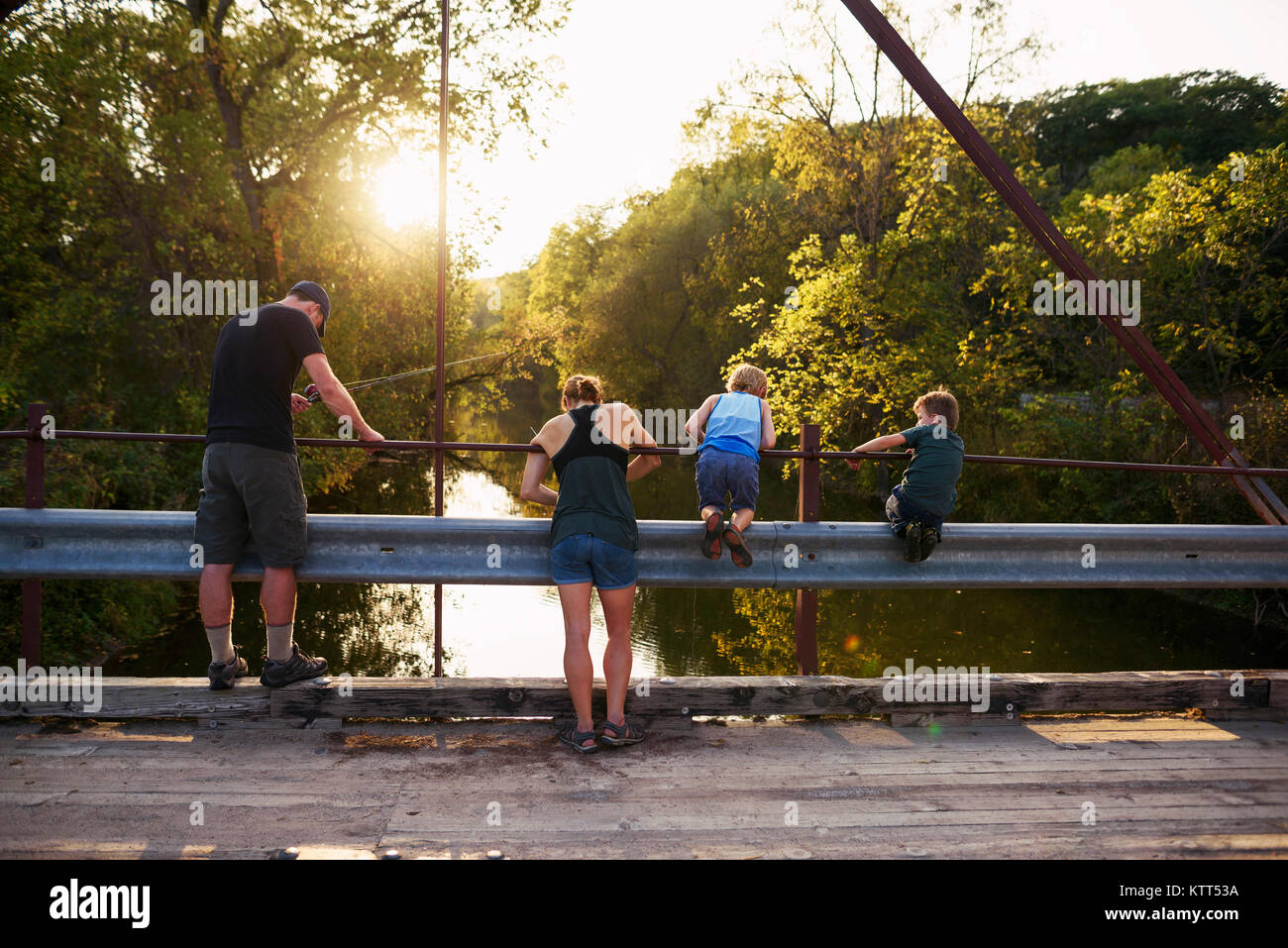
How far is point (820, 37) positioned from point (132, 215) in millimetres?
18443

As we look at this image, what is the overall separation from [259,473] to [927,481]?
3.05m

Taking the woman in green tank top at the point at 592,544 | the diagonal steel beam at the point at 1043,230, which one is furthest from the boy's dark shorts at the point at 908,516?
the woman in green tank top at the point at 592,544

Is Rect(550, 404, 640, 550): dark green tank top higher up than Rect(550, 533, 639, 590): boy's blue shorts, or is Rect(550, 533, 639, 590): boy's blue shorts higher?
Rect(550, 404, 640, 550): dark green tank top

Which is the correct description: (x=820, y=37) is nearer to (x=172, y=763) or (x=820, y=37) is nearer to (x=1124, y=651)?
(x=1124, y=651)

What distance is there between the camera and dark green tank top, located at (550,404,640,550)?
380cm

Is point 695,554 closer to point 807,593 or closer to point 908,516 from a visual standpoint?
point 807,593

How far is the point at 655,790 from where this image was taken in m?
3.29

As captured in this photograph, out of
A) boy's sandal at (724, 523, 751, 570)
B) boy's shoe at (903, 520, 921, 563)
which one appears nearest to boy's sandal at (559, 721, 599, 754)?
boy's sandal at (724, 523, 751, 570)

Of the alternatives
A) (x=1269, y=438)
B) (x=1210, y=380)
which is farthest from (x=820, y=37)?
(x=1269, y=438)

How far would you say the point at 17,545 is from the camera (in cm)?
397

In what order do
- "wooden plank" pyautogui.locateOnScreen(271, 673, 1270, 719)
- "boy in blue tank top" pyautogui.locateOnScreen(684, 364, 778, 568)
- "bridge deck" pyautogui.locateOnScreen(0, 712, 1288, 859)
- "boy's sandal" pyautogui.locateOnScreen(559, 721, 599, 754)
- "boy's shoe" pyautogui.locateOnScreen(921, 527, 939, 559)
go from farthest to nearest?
"boy in blue tank top" pyautogui.locateOnScreen(684, 364, 778, 568), "boy's shoe" pyautogui.locateOnScreen(921, 527, 939, 559), "wooden plank" pyautogui.locateOnScreen(271, 673, 1270, 719), "boy's sandal" pyautogui.locateOnScreen(559, 721, 599, 754), "bridge deck" pyautogui.locateOnScreen(0, 712, 1288, 859)

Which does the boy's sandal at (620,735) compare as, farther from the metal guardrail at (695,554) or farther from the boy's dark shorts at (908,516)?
the boy's dark shorts at (908,516)

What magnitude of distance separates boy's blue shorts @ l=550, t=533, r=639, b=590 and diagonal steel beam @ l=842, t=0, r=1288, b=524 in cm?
239

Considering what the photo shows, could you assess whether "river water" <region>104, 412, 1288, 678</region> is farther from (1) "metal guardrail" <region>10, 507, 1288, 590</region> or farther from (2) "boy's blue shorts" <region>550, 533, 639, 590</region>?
(2) "boy's blue shorts" <region>550, 533, 639, 590</region>
